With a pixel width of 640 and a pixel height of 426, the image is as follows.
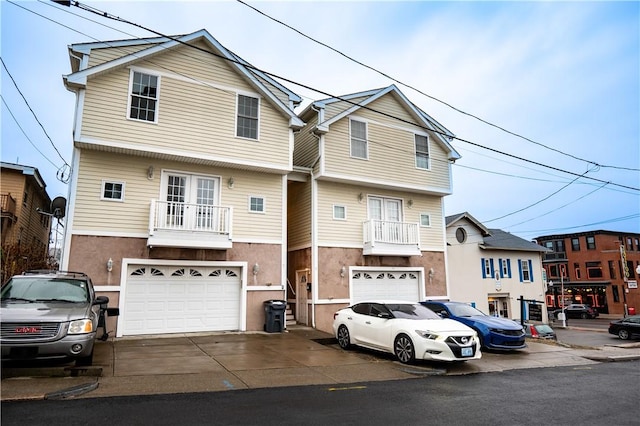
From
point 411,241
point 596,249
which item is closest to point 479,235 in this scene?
point 411,241

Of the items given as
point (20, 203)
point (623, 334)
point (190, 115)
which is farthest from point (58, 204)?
point (623, 334)

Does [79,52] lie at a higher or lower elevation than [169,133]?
higher

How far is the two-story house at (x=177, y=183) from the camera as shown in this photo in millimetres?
12344

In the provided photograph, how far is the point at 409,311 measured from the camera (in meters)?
10.7

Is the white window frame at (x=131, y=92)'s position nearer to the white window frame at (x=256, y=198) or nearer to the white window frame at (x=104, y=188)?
the white window frame at (x=104, y=188)

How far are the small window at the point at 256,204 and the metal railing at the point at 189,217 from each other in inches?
45.2

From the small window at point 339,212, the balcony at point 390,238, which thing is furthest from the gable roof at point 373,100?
the balcony at point 390,238

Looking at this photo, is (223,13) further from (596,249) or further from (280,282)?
(596,249)

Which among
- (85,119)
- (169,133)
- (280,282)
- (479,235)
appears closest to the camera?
(85,119)

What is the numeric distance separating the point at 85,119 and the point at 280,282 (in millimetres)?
7972

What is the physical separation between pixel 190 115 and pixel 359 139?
6787mm

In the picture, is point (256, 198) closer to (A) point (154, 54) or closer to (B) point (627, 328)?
(A) point (154, 54)

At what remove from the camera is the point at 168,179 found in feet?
44.7

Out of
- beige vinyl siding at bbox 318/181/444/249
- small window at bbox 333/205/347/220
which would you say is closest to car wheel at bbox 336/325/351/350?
beige vinyl siding at bbox 318/181/444/249
